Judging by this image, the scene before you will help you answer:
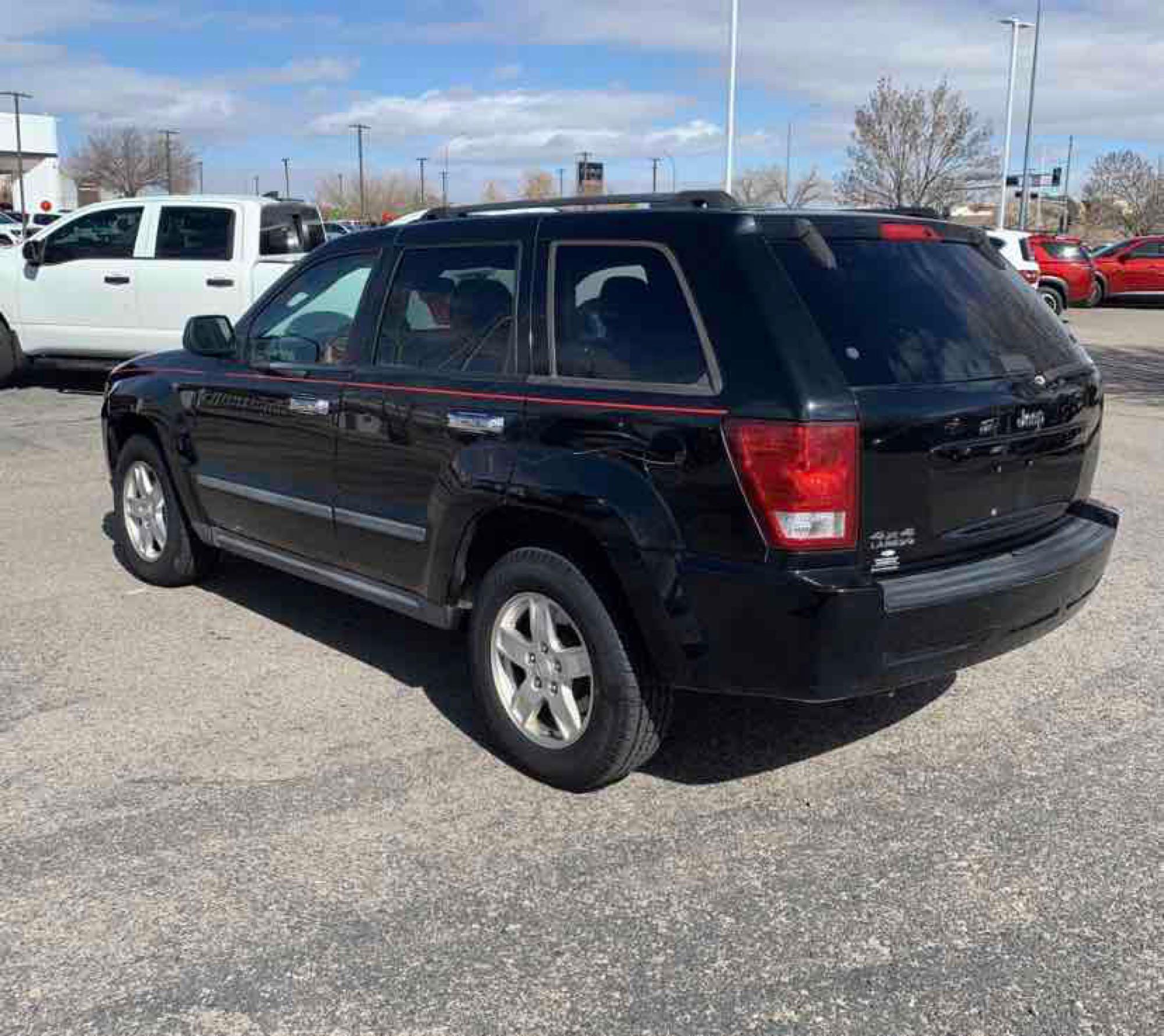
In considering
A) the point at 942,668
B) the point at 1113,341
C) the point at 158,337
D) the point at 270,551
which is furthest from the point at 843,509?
the point at 1113,341

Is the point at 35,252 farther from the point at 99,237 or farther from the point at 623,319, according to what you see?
the point at 623,319

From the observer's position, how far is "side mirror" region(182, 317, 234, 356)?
5.44 metres

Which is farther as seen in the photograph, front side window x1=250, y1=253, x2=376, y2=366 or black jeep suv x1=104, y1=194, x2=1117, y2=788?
front side window x1=250, y1=253, x2=376, y2=366

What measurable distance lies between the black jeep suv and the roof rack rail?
2cm

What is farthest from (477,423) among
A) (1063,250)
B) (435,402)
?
(1063,250)

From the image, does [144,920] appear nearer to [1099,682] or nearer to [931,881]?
[931,881]

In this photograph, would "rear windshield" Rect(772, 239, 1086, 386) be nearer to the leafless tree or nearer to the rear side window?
the rear side window

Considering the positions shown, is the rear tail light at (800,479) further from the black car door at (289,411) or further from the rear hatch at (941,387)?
the black car door at (289,411)

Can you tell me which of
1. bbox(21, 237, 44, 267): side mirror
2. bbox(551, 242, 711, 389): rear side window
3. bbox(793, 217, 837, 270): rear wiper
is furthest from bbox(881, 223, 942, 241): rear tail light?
bbox(21, 237, 44, 267): side mirror

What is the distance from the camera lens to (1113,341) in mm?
21203

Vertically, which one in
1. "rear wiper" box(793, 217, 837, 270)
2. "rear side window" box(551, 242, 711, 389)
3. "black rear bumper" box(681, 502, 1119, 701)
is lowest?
"black rear bumper" box(681, 502, 1119, 701)

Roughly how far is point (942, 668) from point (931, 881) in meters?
0.60

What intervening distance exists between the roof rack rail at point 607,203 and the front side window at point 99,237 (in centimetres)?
852

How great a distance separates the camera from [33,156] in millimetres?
73812
